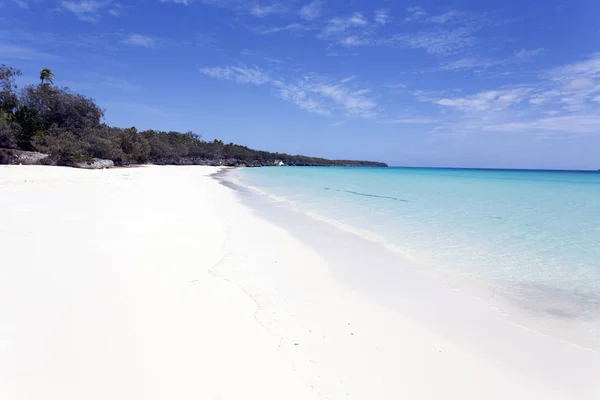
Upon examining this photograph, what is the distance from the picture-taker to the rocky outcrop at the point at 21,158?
22250 mm

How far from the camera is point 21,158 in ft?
75.6

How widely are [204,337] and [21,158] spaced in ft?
93.7

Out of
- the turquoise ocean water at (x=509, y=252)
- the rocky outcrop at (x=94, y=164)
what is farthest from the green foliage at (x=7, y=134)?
the turquoise ocean water at (x=509, y=252)

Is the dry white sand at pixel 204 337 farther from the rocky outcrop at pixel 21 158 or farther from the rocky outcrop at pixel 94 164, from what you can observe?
the rocky outcrop at pixel 94 164

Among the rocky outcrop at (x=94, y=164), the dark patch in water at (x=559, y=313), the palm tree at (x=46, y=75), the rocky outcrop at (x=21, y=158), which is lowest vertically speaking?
the dark patch in water at (x=559, y=313)

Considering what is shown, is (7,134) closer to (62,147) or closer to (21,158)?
(21,158)

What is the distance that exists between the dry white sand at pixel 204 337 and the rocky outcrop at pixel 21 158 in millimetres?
24247

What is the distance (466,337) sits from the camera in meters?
3.02

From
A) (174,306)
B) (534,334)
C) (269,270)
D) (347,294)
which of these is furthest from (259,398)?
(534,334)

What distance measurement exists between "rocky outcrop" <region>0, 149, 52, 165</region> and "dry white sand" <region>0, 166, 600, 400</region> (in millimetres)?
24247

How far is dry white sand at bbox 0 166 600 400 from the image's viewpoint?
2.05 metres

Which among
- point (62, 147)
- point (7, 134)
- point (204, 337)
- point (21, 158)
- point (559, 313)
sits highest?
point (7, 134)

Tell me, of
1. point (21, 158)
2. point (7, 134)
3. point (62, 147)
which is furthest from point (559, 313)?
point (7, 134)

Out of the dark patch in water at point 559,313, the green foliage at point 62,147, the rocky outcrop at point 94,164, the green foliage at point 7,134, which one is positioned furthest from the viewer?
the rocky outcrop at point 94,164
